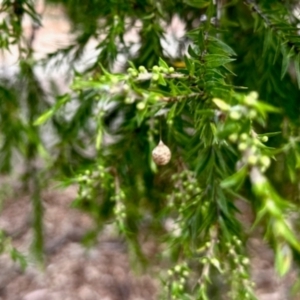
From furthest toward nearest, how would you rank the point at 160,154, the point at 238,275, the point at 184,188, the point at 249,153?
1. the point at 184,188
2. the point at 238,275
3. the point at 160,154
4. the point at 249,153

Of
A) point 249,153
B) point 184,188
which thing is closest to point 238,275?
point 184,188

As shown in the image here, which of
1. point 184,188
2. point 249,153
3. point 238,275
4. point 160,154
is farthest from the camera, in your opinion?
point 184,188

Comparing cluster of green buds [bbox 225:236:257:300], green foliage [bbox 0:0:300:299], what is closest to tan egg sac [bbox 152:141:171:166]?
green foliage [bbox 0:0:300:299]

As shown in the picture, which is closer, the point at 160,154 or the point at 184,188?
the point at 160,154

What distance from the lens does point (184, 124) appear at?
0.74 meters

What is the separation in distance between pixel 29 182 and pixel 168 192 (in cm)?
37

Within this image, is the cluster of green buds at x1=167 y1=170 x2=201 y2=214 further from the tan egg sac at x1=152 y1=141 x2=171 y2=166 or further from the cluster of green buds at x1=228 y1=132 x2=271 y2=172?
the cluster of green buds at x1=228 y1=132 x2=271 y2=172

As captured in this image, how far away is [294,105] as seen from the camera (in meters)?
0.68

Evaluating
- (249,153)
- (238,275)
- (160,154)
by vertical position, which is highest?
(249,153)

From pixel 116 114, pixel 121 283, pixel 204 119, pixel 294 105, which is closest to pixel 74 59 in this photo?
pixel 116 114

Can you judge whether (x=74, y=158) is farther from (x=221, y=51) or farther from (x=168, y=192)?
(x=221, y=51)

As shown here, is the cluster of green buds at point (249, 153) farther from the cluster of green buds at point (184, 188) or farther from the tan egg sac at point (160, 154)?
the cluster of green buds at point (184, 188)

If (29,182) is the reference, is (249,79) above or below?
above

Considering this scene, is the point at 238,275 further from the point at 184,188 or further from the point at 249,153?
the point at 249,153
